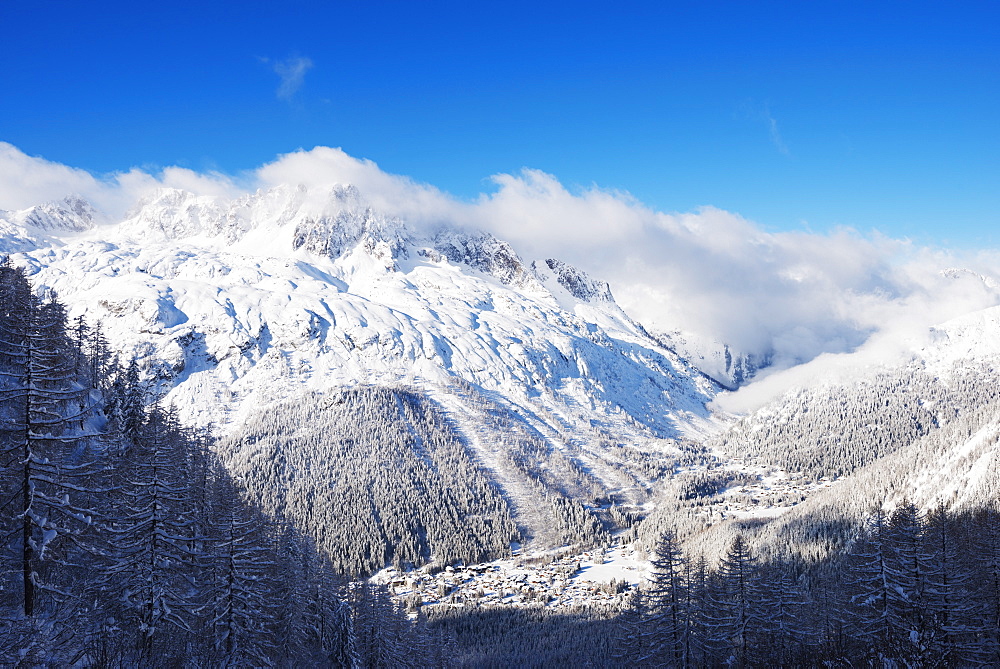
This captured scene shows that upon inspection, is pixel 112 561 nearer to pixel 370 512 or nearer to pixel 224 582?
pixel 224 582

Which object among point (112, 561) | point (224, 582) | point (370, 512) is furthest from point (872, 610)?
point (370, 512)

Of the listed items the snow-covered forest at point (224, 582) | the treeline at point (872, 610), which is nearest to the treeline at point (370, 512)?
the snow-covered forest at point (224, 582)

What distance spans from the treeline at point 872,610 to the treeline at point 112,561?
3088 cm

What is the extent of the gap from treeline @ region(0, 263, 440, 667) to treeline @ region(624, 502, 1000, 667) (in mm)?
30882

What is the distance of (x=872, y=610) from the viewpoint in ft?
146

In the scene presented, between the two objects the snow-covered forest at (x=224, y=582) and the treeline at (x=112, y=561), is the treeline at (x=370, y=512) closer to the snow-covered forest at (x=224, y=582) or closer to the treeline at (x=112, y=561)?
the snow-covered forest at (x=224, y=582)

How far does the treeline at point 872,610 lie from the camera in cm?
4069

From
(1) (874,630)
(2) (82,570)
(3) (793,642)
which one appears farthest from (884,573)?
(2) (82,570)

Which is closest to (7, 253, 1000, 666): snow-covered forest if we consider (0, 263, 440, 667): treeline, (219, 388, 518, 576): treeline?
(0, 263, 440, 667): treeline

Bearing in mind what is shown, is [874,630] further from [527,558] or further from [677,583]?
[527,558]

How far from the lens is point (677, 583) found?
44844 mm

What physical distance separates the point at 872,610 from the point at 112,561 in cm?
5407

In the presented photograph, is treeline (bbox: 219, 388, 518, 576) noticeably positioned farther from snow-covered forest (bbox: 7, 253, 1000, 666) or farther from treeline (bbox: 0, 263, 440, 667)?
treeline (bbox: 0, 263, 440, 667)

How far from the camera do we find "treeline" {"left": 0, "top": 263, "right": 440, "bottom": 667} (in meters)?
22.7
